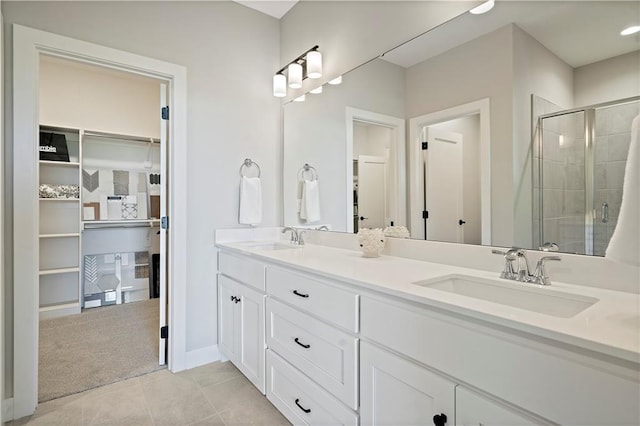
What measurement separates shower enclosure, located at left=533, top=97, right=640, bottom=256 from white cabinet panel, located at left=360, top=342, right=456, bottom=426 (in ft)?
2.23

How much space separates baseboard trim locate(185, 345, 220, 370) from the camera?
2.25 meters

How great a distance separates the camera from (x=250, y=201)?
2.45m

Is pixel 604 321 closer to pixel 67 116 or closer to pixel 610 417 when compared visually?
pixel 610 417

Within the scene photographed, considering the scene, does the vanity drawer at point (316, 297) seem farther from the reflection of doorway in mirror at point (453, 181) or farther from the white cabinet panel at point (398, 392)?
the reflection of doorway in mirror at point (453, 181)

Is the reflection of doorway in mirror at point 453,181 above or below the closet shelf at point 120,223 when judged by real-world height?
above

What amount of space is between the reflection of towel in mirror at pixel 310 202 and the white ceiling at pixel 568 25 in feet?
4.11

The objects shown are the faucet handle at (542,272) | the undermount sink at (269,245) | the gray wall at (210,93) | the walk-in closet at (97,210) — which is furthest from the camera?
the walk-in closet at (97,210)

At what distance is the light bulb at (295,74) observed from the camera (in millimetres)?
2400

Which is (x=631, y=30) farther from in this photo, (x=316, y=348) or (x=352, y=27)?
(x=316, y=348)

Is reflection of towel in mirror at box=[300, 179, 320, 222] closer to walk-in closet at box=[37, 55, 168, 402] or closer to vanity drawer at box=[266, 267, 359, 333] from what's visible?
vanity drawer at box=[266, 267, 359, 333]

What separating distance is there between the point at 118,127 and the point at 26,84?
2.25 m

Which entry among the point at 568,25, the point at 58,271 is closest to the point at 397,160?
the point at 568,25

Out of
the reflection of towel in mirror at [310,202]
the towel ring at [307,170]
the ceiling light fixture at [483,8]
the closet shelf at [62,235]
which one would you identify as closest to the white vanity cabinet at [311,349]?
the reflection of towel in mirror at [310,202]

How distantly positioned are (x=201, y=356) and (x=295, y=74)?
2115 mm
